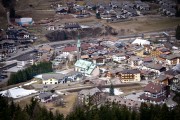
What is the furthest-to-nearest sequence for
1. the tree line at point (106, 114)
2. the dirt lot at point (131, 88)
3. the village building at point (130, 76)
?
1. the village building at point (130, 76)
2. the dirt lot at point (131, 88)
3. the tree line at point (106, 114)

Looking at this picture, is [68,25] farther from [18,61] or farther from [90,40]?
[18,61]

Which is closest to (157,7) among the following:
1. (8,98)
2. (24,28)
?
(24,28)

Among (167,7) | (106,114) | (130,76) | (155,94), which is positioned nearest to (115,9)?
(167,7)

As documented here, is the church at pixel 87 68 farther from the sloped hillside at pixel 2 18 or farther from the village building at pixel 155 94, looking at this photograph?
the sloped hillside at pixel 2 18

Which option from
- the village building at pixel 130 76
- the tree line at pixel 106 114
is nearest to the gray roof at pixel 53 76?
the village building at pixel 130 76

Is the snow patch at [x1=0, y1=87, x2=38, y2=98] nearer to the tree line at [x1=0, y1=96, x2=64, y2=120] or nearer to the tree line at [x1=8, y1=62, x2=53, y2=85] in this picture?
the tree line at [x1=8, y1=62, x2=53, y2=85]

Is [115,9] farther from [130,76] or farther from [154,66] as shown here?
[130,76]

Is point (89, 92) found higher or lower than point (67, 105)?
higher
